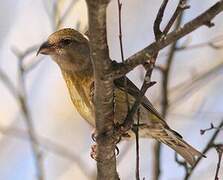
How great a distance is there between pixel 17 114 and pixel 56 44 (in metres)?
2.14

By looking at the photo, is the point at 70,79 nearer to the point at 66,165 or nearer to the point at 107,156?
the point at 107,156

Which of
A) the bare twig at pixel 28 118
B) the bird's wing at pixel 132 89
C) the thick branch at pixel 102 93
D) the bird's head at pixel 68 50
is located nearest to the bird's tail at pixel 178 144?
the bird's wing at pixel 132 89

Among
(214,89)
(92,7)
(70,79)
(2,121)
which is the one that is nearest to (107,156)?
(92,7)

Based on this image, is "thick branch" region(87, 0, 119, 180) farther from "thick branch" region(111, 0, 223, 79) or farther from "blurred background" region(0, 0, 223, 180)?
"blurred background" region(0, 0, 223, 180)

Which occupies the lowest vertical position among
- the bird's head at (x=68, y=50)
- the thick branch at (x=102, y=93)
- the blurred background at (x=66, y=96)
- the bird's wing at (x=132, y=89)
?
the thick branch at (x=102, y=93)

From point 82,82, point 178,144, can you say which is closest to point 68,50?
point 82,82

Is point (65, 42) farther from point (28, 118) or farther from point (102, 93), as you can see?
point (102, 93)

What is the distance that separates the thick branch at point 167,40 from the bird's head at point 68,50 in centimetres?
166

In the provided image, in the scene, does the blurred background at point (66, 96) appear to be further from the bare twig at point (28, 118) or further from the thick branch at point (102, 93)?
the thick branch at point (102, 93)

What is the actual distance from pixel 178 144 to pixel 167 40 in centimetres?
209

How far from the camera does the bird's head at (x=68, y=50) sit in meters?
4.32

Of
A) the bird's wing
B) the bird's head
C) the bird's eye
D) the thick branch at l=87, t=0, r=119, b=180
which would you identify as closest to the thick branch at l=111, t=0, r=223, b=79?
the thick branch at l=87, t=0, r=119, b=180

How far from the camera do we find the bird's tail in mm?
4340

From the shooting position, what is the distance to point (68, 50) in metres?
4.48
